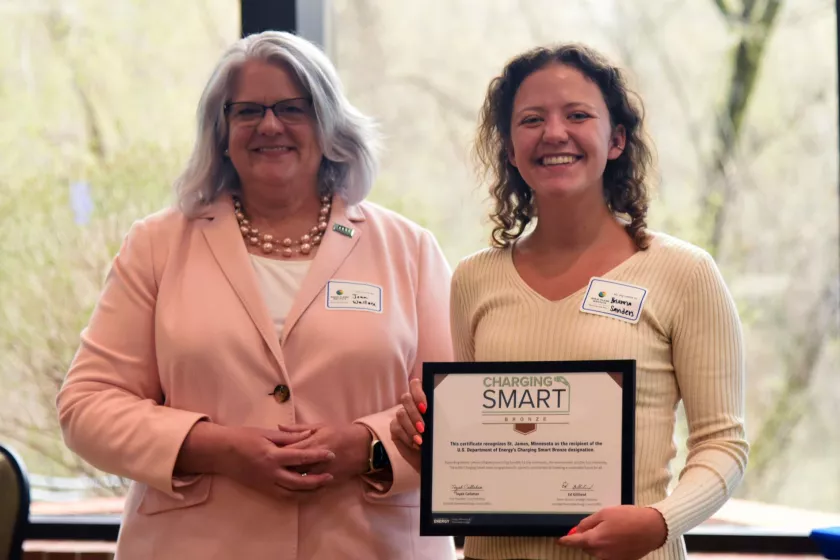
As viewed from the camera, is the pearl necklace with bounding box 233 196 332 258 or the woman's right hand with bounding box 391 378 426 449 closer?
the woman's right hand with bounding box 391 378 426 449

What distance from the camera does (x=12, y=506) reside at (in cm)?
236

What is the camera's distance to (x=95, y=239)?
3.66 metres

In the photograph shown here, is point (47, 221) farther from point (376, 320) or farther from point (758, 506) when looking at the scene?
point (758, 506)

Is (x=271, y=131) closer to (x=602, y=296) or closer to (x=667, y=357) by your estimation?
(x=602, y=296)

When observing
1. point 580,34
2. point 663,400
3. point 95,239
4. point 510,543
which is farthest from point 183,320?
point 580,34

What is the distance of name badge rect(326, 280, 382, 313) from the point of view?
2352mm

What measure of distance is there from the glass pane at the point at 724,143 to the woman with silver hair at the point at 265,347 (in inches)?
41.4

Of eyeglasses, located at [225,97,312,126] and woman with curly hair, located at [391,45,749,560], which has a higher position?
eyeglasses, located at [225,97,312,126]

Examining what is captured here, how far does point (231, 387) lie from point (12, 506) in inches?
25.3

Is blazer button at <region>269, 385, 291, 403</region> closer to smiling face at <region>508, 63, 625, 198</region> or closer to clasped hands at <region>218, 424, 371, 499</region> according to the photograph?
clasped hands at <region>218, 424, 371, 499</region>

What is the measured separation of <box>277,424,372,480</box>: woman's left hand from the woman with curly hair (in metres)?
0.17

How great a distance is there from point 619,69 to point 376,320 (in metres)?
0.83

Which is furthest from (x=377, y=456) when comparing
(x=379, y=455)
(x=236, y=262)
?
(x=236, y=262)

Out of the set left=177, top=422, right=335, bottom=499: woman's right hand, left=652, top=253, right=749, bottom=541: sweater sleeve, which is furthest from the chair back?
left=652, top=253, right=749, bottom=541: sweater sleeve
